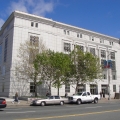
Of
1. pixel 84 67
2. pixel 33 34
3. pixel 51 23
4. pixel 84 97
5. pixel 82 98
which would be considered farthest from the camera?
pixel 51 23

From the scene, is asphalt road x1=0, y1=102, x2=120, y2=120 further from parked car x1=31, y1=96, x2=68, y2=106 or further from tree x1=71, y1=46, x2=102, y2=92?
tree x1=71, y1=46, x2=102, y2=92

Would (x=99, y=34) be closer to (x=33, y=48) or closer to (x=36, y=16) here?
(x=36, y=16)

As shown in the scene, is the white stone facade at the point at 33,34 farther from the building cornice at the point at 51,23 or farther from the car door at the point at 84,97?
the car door at the point at 84,97

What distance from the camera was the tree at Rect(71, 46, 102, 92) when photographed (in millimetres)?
36625

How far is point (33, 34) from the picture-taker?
141 feet

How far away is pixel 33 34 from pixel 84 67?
48.0 ft

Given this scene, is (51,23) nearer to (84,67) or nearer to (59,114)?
(84,67)

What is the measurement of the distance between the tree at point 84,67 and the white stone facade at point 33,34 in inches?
343

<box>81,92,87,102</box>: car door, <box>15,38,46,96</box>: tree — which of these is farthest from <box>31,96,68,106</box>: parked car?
<box>15,38,46,96</box>: tree

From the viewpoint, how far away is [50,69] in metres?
33.2

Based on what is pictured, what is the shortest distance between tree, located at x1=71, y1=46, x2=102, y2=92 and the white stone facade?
343 inches

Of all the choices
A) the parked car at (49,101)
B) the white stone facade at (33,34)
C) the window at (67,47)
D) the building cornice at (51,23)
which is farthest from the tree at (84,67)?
the building cornice at (51,23)

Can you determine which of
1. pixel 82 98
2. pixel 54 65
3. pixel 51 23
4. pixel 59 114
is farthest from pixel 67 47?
pixel 59 114

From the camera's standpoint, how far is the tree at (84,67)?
36625mm
